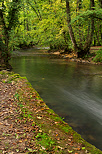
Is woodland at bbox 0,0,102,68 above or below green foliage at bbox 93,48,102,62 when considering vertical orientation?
above

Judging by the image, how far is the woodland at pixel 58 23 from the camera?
1445 centimetres

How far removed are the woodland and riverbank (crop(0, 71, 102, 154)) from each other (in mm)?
5028

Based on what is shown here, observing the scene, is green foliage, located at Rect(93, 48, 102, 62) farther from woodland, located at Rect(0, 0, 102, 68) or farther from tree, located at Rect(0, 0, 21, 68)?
tree, located at Rect(0, 0, 21, 68)

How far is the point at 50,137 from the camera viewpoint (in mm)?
4586

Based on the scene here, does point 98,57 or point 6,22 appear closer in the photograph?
point 6,22

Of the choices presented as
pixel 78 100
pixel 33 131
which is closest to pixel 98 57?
pixel 78 100

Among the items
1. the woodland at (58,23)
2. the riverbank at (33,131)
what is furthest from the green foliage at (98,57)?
the riverbank at (33,131)

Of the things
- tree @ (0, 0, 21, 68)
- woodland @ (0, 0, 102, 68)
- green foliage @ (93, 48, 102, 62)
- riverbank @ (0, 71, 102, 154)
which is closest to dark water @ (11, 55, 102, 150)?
riverbank @ (0, 71, 102, 154)

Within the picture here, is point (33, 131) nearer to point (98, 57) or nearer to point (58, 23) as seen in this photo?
point (98, 57)

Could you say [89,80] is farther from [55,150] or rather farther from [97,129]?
[55,150]

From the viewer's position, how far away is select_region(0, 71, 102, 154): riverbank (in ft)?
13.6

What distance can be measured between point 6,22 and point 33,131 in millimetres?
12455

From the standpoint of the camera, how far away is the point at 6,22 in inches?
579

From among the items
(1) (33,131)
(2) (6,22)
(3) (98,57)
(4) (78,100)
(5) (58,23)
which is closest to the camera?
(1) (33,131)
